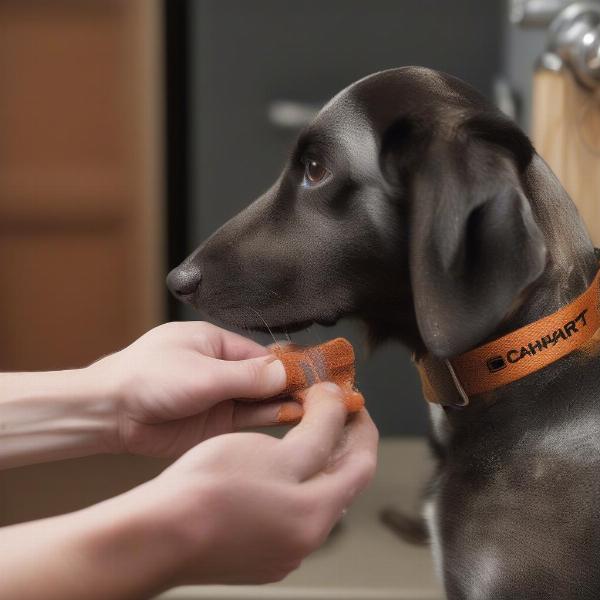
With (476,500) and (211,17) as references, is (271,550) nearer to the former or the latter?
(476,500)

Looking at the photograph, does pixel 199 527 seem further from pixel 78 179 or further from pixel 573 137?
pixel 78 179

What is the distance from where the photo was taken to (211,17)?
1.97 m

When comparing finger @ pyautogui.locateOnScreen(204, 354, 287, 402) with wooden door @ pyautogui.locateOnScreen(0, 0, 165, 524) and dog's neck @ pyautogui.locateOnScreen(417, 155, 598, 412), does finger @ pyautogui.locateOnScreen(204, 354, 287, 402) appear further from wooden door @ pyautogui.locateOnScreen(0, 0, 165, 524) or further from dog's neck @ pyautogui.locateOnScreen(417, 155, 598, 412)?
wooden door @ pyautogui.locateOnScreen(0, 0, 165, 524)

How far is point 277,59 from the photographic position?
1968 millimetres

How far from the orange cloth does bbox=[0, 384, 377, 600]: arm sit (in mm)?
89

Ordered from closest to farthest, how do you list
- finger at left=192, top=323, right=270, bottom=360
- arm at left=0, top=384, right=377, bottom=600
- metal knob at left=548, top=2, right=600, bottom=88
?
arm at left=0, top=384, right=377, bottom=600, finger at left=192, top=323, right=270, bottom=360, metal knob at left=548, top=2, right=600, bottom=88

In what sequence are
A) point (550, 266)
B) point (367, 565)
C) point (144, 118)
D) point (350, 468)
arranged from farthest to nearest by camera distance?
point (144, 118) < point (367, 565) < point (550, 266) < point (350, 468)

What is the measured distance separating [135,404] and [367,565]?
0.49m

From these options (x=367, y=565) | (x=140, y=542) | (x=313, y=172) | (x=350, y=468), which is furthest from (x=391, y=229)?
(x=367, y=565)

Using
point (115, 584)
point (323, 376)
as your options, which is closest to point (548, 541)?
point (323, 376)

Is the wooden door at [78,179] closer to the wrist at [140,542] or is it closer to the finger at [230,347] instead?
the finger at [230,347]

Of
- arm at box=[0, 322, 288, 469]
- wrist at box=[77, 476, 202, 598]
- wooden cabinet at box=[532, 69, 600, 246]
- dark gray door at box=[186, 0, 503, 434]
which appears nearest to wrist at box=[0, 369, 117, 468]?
arm at box=[0, 322, 288, 469]

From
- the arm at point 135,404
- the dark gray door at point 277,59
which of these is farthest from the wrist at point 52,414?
the dark gray door at point 277,59

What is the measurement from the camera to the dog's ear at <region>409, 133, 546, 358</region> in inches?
21.7
